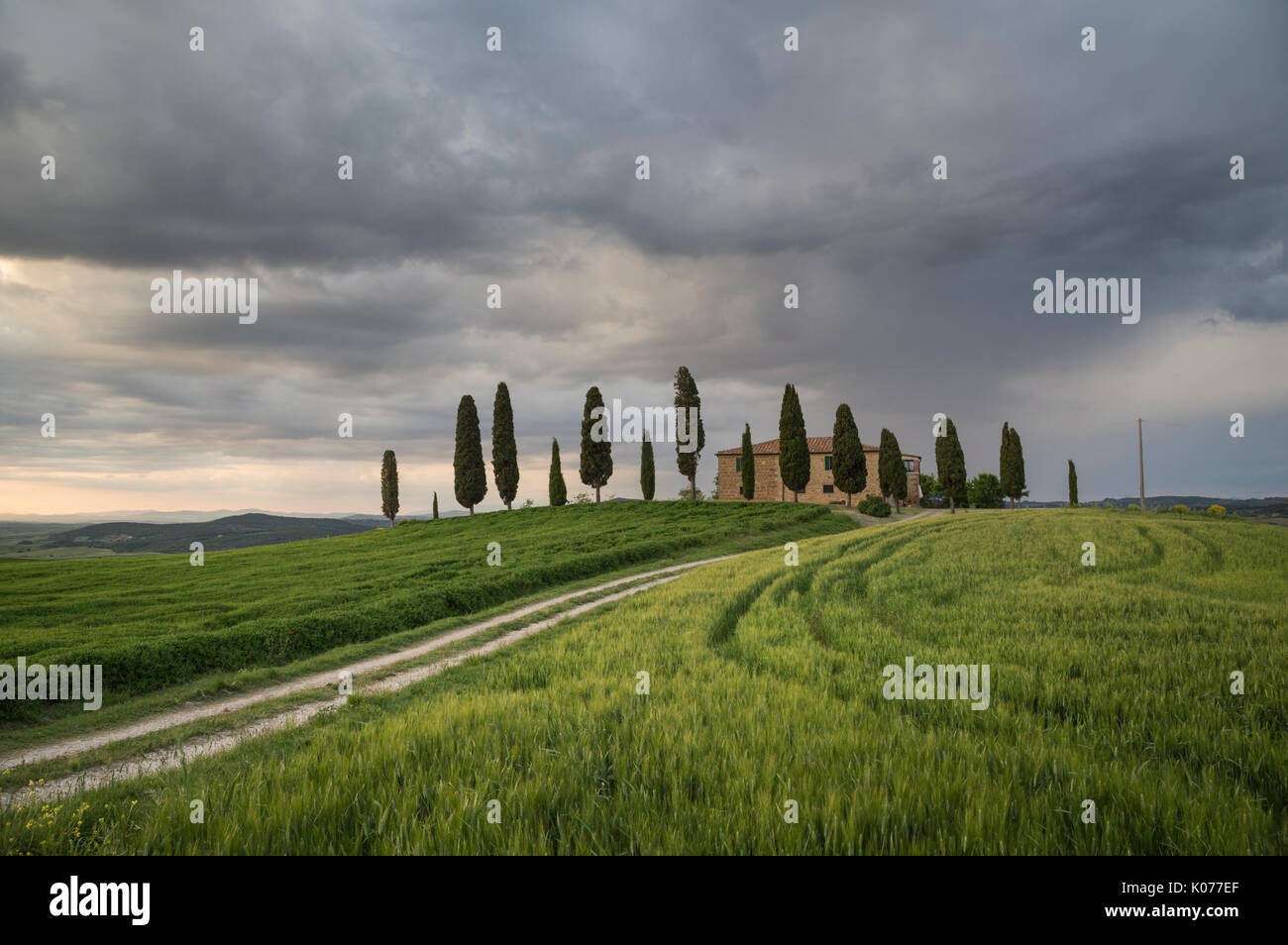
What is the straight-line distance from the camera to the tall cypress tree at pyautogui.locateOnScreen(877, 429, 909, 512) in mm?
60094

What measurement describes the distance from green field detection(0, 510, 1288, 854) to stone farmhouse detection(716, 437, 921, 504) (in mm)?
60098

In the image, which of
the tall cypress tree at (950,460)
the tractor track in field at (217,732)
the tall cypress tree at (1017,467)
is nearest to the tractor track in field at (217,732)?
the tractor track in field at (217,732)

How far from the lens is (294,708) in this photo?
10.1 meters

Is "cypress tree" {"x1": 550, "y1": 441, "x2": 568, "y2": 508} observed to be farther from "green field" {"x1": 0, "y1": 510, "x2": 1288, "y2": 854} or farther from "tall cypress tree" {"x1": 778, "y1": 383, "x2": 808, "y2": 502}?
"green field" {"x1": 0, "y1": 510, "x2": 1288, "y2": 854}

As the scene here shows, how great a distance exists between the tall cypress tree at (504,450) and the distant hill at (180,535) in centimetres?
5201

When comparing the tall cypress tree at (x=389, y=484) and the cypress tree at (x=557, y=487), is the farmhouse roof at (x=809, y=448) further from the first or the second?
the tall cypress tree at (x=389, y=484)

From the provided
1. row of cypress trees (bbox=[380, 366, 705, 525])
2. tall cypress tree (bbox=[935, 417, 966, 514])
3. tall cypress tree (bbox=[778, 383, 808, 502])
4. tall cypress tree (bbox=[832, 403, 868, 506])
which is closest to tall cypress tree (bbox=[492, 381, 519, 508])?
row of cypress trees (bbox=[380, 366, 705, 525])

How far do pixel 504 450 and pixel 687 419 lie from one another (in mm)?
21487

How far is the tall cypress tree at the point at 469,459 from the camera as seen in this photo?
210 ft

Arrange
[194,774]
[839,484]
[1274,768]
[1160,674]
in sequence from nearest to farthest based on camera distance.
Result: [1274,768]
[194,774]
[1160,674]
[839,484]
